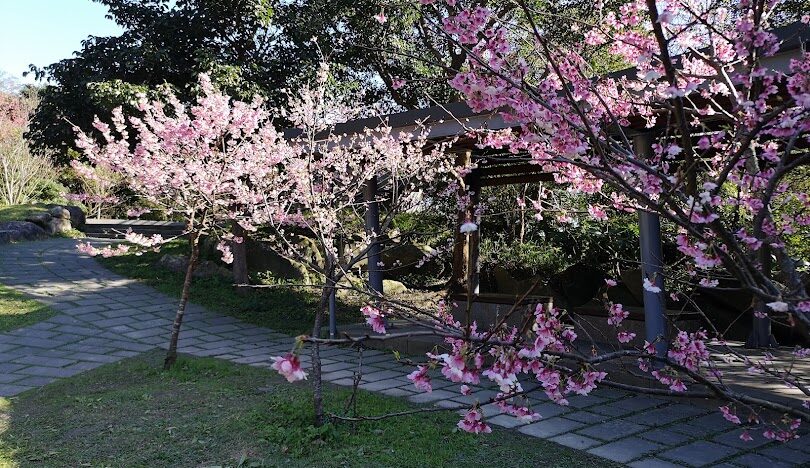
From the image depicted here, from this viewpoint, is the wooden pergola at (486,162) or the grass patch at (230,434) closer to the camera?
the wooden pergola at (486,162)

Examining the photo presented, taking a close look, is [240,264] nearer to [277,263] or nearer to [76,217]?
[277,263]

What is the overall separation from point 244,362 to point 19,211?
12.2 m

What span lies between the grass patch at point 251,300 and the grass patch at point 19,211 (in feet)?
16.7

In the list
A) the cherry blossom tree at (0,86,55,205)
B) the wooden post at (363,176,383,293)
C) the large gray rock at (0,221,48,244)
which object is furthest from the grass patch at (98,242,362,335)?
the cherry blossom tree at (0,86,55,205)

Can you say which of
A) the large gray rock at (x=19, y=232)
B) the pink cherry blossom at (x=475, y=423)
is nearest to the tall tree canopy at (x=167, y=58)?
the large gray rock at (x=19, y=232)

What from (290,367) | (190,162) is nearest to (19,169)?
(190,162)

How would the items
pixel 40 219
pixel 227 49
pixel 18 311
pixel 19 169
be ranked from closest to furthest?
1. pixel 18 311
2. pixel 227 49
3. pixel 40 219
4. pixel 19 169

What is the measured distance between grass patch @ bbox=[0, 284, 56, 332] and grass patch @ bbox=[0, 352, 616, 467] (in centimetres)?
300

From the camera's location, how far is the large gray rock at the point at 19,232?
13656mm

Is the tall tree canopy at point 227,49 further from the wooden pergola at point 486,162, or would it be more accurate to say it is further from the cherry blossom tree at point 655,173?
the cherry blossom tree at point 655,173

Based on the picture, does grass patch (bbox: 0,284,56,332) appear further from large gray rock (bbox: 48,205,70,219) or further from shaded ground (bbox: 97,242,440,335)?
large gray rock (bbox: 48,205,70,219)

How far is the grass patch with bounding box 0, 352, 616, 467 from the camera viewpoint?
3.35 meters

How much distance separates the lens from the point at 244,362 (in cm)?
601

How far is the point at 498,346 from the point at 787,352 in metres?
5.05
